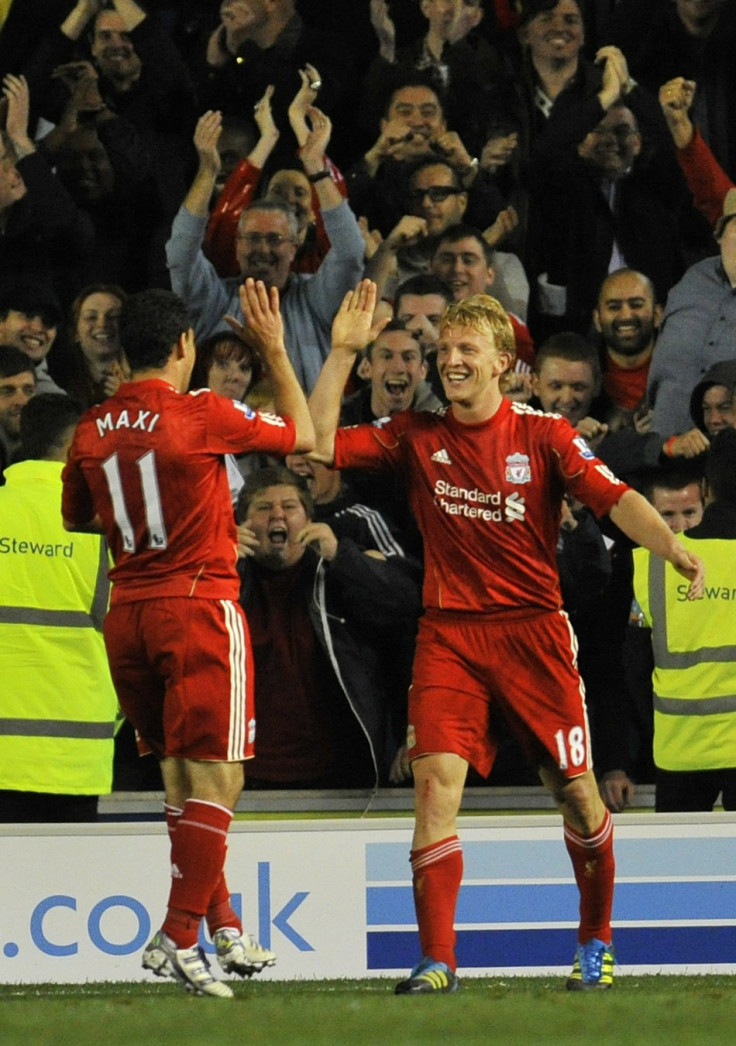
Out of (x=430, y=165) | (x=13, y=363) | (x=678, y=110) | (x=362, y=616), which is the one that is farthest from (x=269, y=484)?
(x=678, y=110)

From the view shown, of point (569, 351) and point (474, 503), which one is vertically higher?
point (569, 351)

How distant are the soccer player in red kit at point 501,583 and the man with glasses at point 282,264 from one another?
3.16 m

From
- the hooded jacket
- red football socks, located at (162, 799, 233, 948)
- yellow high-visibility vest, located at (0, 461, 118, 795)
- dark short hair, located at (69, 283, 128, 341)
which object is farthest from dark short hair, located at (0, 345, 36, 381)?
red football socks, located at (162, 799, 233, 948)

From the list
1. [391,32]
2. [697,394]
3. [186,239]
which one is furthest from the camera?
[391,32]

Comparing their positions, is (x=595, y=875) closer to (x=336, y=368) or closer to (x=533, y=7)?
(x=336, y=368)

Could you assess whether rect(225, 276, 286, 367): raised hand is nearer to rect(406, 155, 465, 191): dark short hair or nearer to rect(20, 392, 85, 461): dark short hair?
rect(20, 392, 85, 461): dark short hair

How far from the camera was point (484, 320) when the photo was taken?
213 inches

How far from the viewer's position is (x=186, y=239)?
8602 mm

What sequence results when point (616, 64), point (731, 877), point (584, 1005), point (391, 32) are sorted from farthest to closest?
point (391, 32)
point (616, 64)
point (731, 877)
point (584, 1005)

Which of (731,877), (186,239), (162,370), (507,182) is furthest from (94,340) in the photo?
(731,877)

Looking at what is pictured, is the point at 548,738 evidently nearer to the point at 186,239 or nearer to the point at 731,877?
the point at 731,877

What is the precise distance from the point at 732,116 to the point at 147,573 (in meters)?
5.67

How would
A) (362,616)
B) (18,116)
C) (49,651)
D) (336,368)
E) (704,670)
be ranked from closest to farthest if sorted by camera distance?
(336,368), (49,651), (704,670), (362,616), (18,116)

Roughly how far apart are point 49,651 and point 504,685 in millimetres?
1923
